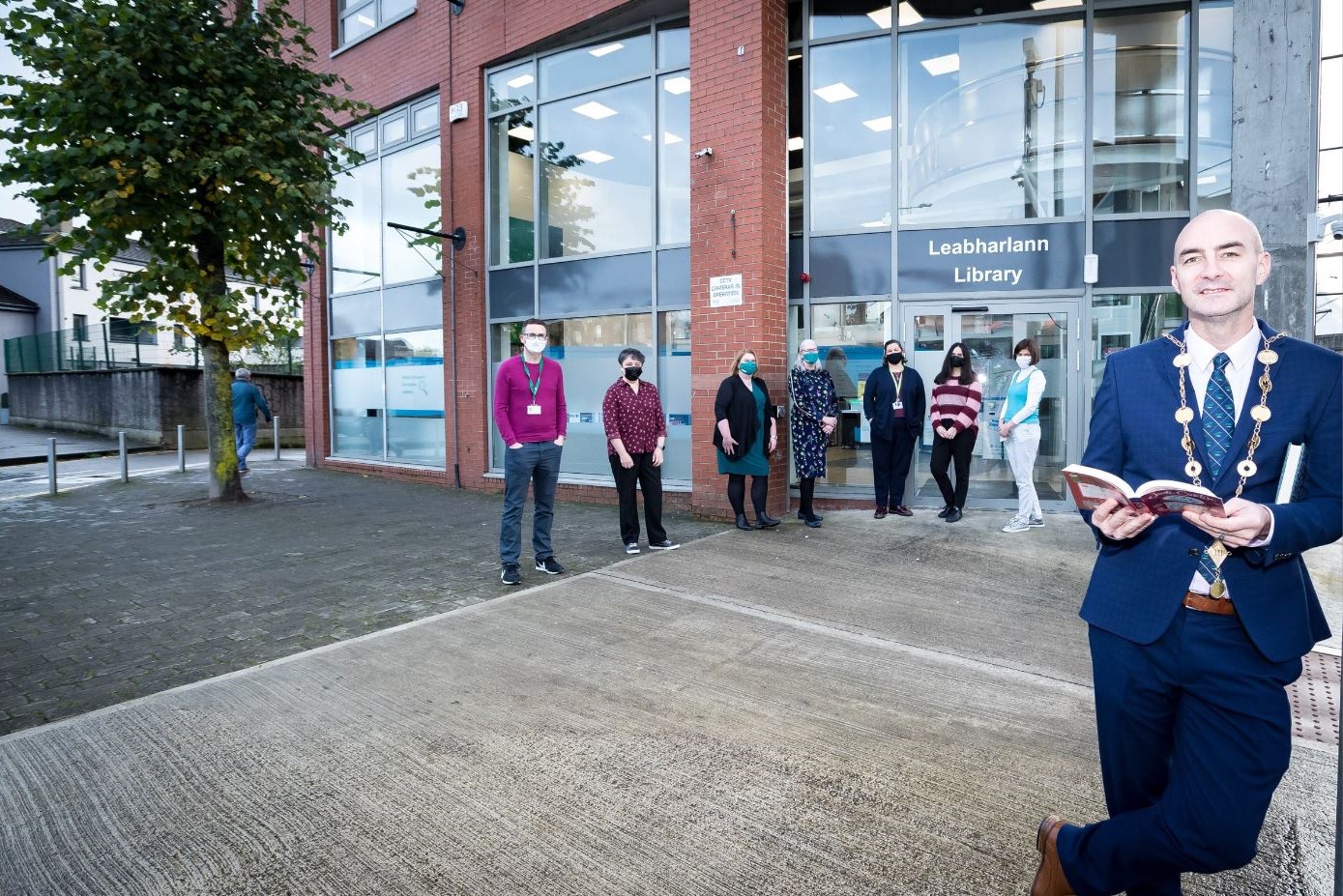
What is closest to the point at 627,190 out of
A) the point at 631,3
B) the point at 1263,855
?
the point at 631,3

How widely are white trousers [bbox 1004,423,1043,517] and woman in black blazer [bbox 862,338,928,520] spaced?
0.97 meters

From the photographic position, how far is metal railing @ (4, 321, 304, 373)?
24422 millimetres

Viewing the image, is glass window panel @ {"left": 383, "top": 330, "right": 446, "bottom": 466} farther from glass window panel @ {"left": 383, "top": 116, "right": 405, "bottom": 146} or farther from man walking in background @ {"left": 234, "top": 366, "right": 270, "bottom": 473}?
glass window panel @ {"left": 383, "top": 116, "right": 405, "bottom": 146}

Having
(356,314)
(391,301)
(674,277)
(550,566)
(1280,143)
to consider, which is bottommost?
(550,566)

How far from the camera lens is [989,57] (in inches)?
355

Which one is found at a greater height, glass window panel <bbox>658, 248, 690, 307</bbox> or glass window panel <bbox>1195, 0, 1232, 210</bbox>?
glass window panel <bbox>1195, 0, 1232, 210</bbox>

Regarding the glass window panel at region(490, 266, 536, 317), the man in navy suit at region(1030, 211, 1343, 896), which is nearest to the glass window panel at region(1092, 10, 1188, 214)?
the glass window panel at region(490, 266, 536, 317)

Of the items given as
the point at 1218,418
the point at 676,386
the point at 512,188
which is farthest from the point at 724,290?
the point at 1218,418

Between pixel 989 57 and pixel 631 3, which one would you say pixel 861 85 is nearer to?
pixel 989 57

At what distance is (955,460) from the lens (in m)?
8.43

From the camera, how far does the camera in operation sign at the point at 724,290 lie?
28.9 feet

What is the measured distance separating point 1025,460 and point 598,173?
6.50 m

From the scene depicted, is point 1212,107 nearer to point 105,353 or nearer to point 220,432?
point 220,432

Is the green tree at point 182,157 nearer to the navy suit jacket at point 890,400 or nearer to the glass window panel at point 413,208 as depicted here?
the glass window panel at point 413,208
